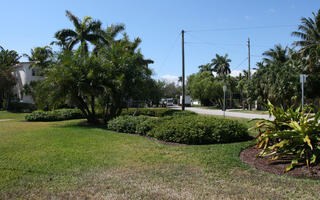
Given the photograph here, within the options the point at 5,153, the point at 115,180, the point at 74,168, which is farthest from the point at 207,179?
the point at 5,153

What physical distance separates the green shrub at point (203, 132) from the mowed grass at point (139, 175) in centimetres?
60

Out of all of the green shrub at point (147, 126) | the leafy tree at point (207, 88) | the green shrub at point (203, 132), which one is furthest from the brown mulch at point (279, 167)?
the leafy tree at point (207, 88)

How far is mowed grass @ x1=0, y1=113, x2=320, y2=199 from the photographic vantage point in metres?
4.21

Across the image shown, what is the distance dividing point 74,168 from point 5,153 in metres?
2.98

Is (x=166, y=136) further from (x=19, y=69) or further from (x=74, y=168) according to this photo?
(x=19, y=69)

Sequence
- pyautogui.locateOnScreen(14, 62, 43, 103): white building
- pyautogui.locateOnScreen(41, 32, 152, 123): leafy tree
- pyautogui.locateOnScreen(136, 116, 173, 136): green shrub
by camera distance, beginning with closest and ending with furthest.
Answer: pyautogui.locateOnScreen(136, 116, 173, 136): green shrub, pyautogui.locateOnScreen(41, 32, 152, 123): leafy tree, pyautogui.locateOnScreen(14, 62, 43, 103): white building

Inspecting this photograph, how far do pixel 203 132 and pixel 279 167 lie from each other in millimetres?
3081

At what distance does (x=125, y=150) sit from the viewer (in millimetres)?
7594

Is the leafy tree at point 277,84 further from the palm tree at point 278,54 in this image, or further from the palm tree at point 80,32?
the palm tree at point 80,32

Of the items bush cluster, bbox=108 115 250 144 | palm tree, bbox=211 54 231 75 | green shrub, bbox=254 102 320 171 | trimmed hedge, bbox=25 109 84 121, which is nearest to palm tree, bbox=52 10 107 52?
trimmed hedge, bbox=25 109 84 121

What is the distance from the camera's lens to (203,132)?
8.36 metres

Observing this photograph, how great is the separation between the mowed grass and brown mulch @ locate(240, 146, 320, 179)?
10.3 inches

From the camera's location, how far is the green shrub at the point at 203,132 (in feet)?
27.6

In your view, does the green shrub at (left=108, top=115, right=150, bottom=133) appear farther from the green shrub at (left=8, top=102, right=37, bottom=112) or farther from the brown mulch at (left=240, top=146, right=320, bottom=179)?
the green shrub at (left=8, top=102, right=37, bottom=112)
